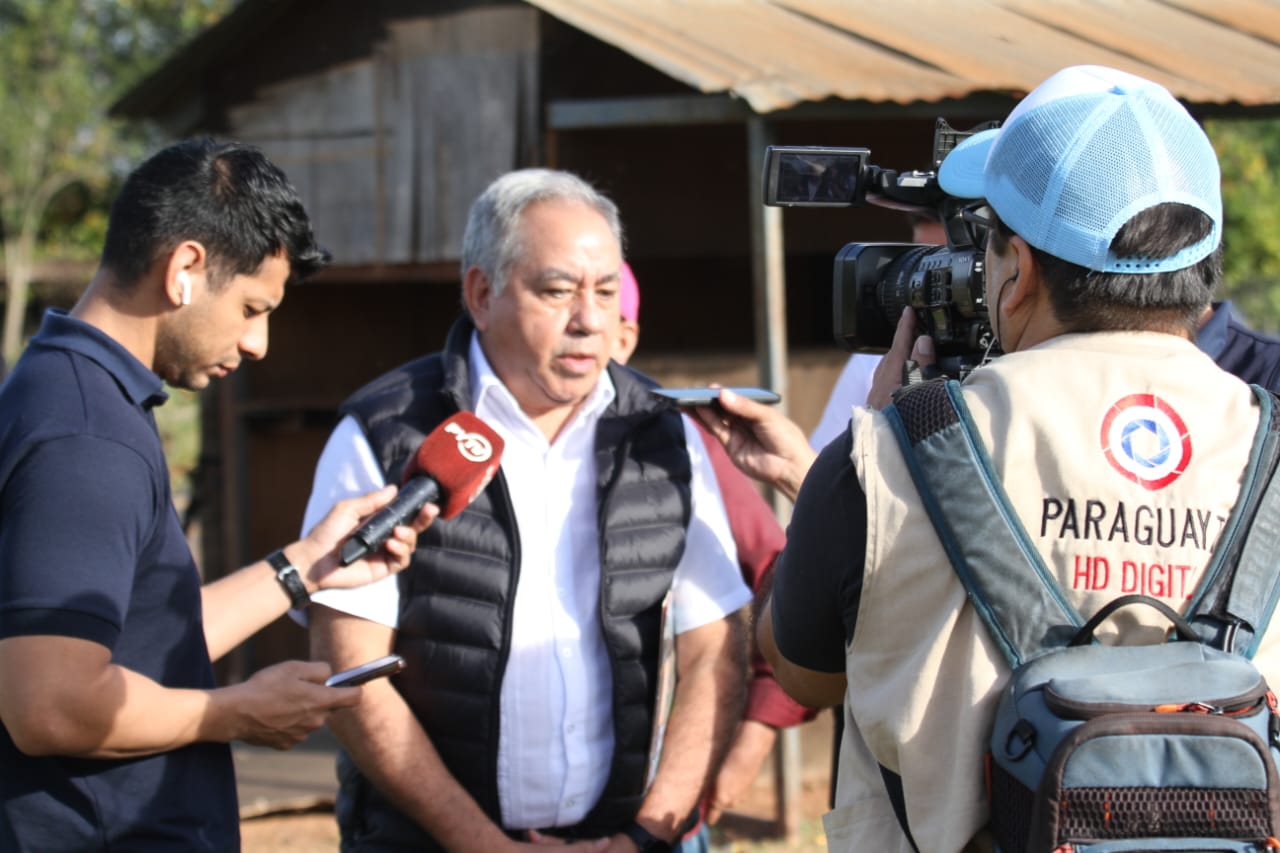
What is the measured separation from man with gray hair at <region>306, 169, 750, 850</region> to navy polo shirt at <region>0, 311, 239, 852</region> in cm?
53

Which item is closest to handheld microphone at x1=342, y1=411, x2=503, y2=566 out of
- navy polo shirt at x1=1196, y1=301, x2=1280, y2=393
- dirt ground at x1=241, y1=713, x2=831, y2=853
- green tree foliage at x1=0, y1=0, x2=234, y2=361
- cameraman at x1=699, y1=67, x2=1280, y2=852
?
cameraman at x1=699, y1=67, x2=1280, y2=852

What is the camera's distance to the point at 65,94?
828 inches

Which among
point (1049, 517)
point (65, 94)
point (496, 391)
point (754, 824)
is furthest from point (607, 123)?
point (65, 94)

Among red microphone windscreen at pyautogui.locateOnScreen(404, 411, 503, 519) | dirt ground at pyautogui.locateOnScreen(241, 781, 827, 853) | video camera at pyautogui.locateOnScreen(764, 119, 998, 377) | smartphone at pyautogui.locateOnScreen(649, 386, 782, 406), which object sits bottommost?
dirt ground at pyautogui.locateOnScreen(241, 781, 827, 853)

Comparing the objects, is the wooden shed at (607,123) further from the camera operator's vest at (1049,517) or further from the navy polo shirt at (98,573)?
the camera operator's vest at (1049,517)

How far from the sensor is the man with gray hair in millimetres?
2867

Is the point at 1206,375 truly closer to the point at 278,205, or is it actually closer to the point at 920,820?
the point at 920,820

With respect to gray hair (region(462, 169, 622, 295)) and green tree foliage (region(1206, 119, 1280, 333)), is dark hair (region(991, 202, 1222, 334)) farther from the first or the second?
green tree foliage (region(1206, 119, 1280, 333))

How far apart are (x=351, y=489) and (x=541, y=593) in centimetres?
45

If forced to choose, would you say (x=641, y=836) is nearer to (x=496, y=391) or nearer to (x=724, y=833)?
(x=496, y=391)

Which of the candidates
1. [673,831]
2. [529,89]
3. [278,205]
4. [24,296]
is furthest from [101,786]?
[24,296]

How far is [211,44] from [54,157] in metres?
15.1

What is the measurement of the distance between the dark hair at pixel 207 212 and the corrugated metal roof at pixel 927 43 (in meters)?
2.90

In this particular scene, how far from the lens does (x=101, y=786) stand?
7.26 ft
